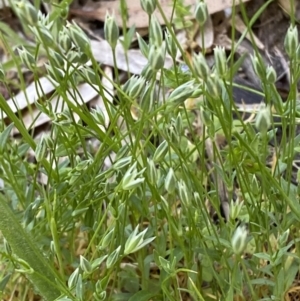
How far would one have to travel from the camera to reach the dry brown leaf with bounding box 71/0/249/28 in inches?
42.7

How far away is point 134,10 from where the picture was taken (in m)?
1.14

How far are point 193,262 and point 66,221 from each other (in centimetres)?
15

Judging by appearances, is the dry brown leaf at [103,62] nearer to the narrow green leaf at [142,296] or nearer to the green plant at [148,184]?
the green plant at [148,184]

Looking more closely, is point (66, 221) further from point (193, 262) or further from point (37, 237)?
point (193, 262)

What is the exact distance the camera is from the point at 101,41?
115 centimetres

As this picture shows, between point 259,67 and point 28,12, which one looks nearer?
point 28,12

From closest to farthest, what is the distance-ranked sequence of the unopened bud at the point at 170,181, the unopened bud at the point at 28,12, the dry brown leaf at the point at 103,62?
the unopened bud at the point at 28,12, the unopened bud at the point at 170,181, the dry brown leaf at the point at 103,62

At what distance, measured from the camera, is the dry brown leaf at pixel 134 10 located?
1.08 meters

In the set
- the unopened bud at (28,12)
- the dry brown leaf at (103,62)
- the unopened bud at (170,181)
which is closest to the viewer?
the unopened bud at (28,12)

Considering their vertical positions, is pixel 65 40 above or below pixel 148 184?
above

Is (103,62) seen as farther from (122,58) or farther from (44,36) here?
(44,36)

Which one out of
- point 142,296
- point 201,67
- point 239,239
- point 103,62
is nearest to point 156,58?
point 201,67

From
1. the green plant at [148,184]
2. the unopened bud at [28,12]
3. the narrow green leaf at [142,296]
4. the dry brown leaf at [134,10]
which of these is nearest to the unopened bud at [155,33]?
the green plant at [148,184]

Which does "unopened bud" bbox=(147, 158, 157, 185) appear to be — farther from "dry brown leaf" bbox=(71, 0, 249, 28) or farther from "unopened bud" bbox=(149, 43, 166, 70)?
"dry brown leaf" bbox=(71, 0, 249, 28)
